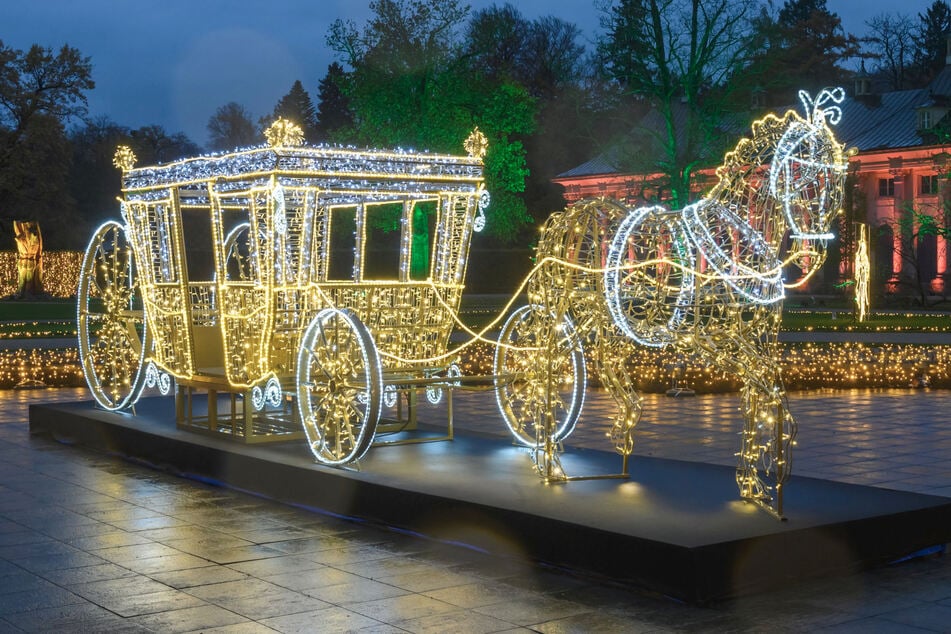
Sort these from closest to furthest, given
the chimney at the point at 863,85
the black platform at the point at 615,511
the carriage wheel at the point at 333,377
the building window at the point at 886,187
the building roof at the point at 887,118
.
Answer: the black platform at the point at 615,511, the carriage wheel at the point at 333,377, the building roof at the point at 887,118, the building window at the point at 886,187, the chimney at the point at 863,85

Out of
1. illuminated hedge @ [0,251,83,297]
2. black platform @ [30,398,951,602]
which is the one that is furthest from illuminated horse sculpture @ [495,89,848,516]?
illuminated hedge @ [0,251,83,297]

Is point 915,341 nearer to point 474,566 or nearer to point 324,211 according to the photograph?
point 324,211

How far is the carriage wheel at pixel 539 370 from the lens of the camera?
775 centimetres

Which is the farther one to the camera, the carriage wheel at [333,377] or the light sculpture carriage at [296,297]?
the light sculpture carriage at [296,297]

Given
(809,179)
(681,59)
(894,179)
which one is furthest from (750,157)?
(894,179)

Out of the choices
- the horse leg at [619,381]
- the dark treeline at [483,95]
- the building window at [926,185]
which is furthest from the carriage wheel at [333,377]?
the building window at [926,185]

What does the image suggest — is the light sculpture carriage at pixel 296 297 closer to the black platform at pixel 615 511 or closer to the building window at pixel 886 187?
the black platform at pixel 615 511

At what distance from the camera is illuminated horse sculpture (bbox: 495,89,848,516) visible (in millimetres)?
6688

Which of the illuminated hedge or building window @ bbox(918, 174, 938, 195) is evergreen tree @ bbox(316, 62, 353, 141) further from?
building window @ bbox(918, 174, 938, 195)

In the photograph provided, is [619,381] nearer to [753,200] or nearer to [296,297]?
[753,200]

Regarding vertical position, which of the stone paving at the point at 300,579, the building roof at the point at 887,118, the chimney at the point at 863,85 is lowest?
the stone paving at the point at 300,579

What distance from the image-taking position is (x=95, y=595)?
598 cm

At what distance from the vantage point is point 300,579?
629 centimetres

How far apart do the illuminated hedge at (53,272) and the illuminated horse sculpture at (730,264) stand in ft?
131
